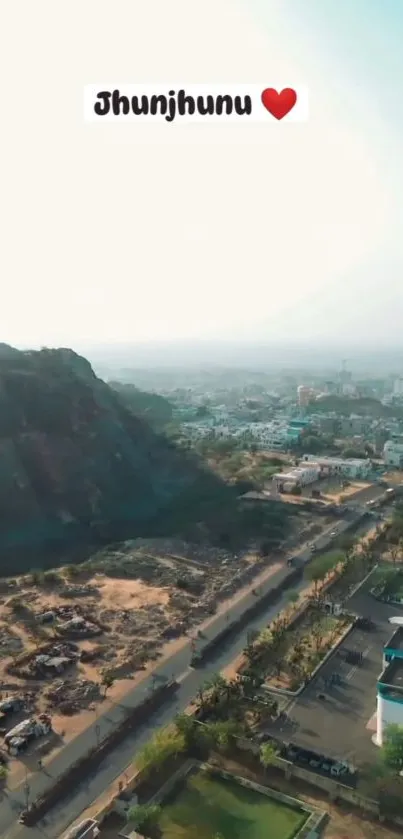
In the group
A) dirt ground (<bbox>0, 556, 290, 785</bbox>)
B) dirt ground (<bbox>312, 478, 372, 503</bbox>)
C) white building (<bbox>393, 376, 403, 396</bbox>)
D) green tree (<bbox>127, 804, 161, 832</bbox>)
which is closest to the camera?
green tree (<bbox>127, 804, 161, 832</bbox>)

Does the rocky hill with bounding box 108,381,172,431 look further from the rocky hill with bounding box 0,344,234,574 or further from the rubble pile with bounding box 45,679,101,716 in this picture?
the rubble pile with bounding box 45,679,101,716

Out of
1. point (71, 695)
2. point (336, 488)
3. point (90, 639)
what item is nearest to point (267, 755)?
point (71, 695)

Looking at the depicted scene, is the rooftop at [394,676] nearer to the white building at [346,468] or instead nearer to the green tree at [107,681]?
the green tree at [107,681]

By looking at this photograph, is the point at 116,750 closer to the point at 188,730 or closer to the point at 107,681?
the point at 188,730

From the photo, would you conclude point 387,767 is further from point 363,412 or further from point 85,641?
point 363,412

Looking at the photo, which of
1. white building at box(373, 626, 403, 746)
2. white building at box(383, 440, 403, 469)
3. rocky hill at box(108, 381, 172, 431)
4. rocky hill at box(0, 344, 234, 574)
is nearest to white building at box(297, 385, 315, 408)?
rocky hill at box(108, 381, 172, 431)
